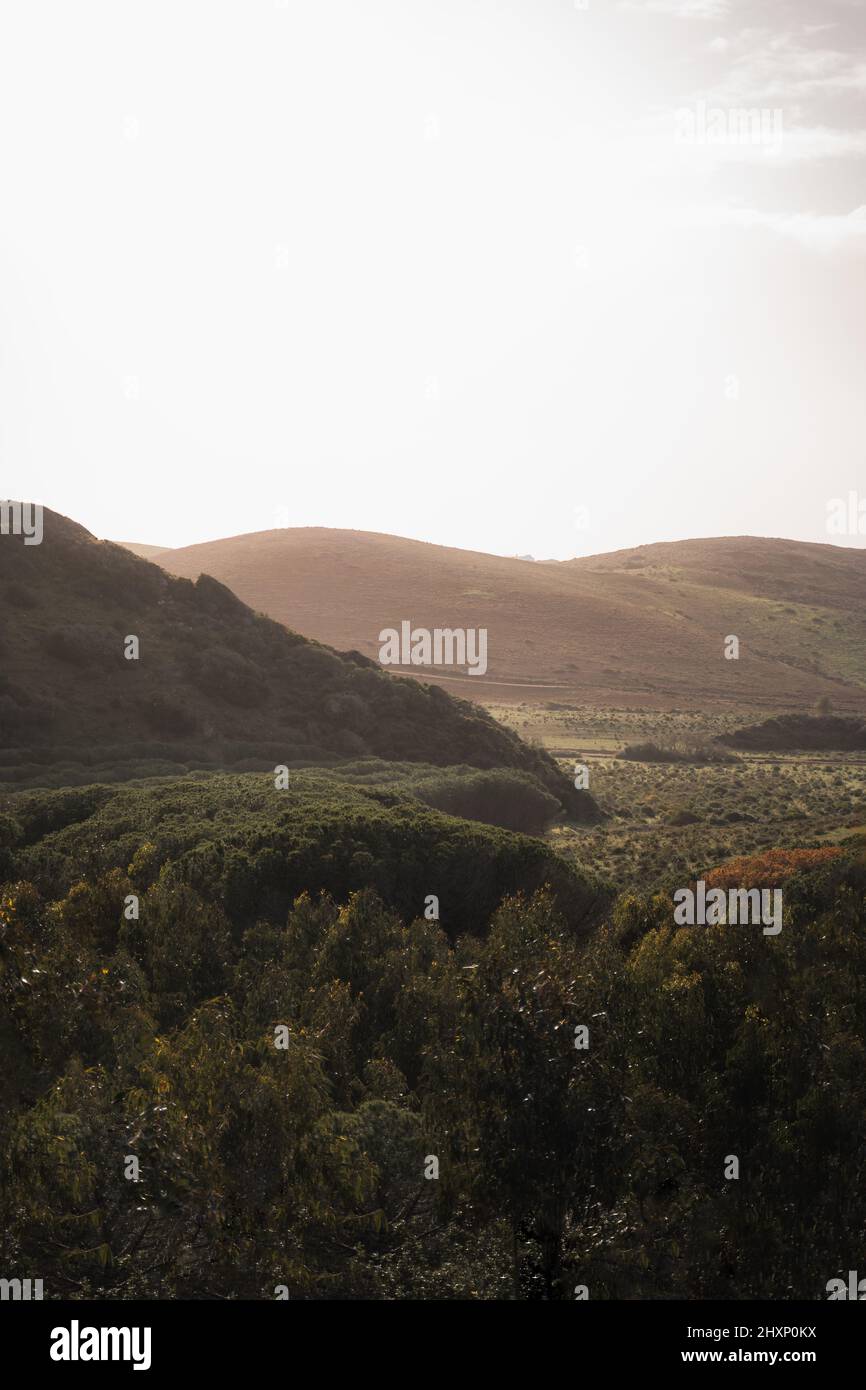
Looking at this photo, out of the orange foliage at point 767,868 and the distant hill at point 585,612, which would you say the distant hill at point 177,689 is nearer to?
the orange foliage at point 767,868

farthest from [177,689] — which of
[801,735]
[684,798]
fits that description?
[801,735]

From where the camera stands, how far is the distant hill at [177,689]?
3662cm

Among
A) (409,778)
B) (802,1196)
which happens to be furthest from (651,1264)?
(409,778)

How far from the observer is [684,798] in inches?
1855

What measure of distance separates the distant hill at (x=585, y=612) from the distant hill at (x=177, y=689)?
4313cm

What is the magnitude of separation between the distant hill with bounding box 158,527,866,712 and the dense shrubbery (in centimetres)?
7320

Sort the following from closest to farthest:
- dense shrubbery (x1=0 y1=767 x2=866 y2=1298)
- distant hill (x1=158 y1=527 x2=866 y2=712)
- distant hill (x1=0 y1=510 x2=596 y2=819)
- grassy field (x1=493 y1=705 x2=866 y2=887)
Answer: dense shrubbery (x1=0 y1=767 x2=866 y2=1298) → grassy field (x1=493 y1=705 x2=866 y2=887) → distant hill (x1=0 y1=510 x2=596 y2=819) → distant hill (x1=158 y1=527 x2=866 y2=712)

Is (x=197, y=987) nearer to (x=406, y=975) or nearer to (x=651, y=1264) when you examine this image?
(x=406, y=975)

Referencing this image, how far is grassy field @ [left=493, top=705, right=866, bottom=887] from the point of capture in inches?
1323

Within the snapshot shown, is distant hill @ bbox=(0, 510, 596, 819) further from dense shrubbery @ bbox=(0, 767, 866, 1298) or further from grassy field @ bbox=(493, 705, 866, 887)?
dense shrubbery @ bbox=(0, 767, 866, 1298)

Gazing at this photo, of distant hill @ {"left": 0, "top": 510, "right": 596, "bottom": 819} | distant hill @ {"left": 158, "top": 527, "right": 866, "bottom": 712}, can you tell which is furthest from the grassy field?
distant hill @ {"left": 158, "top": 527, "right": 866, "bottom": 712}

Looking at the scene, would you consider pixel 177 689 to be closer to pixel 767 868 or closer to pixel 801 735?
pixel 767 868

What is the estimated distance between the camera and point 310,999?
13.9 m

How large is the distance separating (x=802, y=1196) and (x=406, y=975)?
571cm
